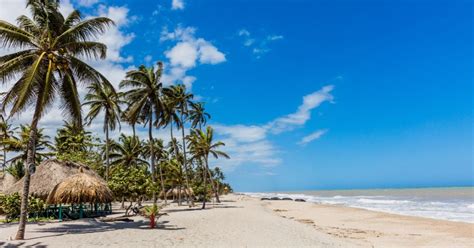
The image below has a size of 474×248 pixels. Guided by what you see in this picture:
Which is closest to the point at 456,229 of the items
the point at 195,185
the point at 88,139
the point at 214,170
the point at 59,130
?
the point at 195,185

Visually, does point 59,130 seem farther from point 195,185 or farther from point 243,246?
→ point 243,246

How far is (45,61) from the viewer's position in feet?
43.1

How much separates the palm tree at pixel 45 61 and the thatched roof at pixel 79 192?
505 cm

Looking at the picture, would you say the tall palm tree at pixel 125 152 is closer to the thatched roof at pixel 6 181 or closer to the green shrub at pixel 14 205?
the thatched roof at pixel 6 181

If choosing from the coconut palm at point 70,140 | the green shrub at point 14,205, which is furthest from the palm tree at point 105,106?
the green shrub at point 14,205

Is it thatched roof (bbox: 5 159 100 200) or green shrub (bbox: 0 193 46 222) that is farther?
thatched roof (bbox: 5 159 100 200)

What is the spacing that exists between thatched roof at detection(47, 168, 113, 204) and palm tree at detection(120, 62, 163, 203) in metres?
8.72

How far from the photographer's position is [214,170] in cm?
8225

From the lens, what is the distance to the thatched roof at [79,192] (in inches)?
700

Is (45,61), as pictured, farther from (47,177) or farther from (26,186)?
(47,177)

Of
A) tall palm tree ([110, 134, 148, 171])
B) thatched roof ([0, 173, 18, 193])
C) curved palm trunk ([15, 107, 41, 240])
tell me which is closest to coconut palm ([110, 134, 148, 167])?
tall palm tree ([110, 134, 148, 171])

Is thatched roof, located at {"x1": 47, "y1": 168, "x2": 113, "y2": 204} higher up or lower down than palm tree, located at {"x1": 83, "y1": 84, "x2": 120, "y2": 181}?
lower down

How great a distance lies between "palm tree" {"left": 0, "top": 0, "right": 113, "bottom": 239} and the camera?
12336 millimetres

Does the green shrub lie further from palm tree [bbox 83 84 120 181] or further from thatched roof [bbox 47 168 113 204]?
palm tree [bbox 83 84 120 181]
